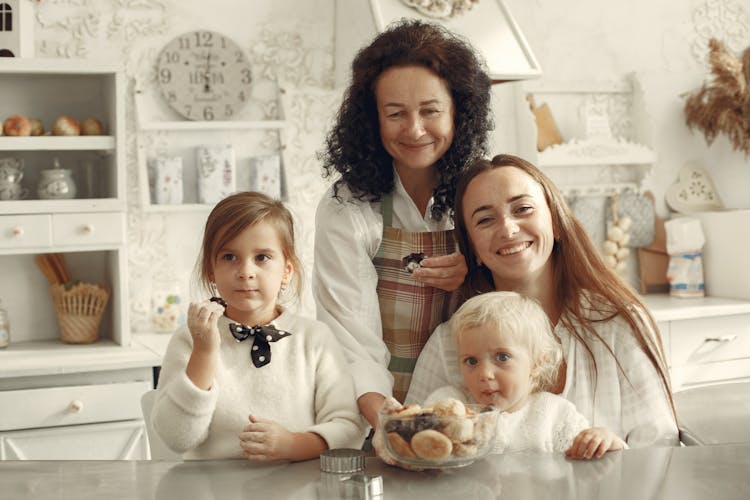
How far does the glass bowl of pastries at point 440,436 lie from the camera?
3.63 ft

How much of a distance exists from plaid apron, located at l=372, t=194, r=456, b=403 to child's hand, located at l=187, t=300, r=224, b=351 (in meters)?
0.55

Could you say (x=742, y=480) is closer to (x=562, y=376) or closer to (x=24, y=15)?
(x=562, y=376)

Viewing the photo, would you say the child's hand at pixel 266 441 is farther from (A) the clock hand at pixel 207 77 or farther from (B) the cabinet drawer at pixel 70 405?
(A) the clock hand at pixel 207 77

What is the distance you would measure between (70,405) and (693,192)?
269 cm

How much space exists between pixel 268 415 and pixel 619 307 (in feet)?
2.21

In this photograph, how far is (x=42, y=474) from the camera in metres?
1.17

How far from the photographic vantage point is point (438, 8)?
3.15m

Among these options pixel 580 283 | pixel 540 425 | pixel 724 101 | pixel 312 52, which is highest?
pixel 312 52

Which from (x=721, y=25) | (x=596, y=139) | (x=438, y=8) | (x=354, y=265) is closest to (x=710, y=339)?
(x=596, y=139)

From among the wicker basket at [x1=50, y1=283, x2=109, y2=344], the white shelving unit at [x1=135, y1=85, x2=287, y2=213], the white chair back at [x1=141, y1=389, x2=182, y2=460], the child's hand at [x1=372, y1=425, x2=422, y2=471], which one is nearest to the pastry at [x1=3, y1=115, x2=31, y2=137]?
the white shelving unit at [x1=135, y1=85, x2=287, y2=213]

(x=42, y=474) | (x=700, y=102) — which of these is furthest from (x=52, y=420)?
(x=700, y=102)

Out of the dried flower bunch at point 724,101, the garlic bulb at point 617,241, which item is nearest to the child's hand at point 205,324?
the garlic bulb at point 617,241

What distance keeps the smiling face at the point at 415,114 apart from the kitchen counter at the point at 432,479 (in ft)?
2.67

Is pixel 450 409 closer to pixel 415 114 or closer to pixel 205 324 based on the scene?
pixel 205 324
